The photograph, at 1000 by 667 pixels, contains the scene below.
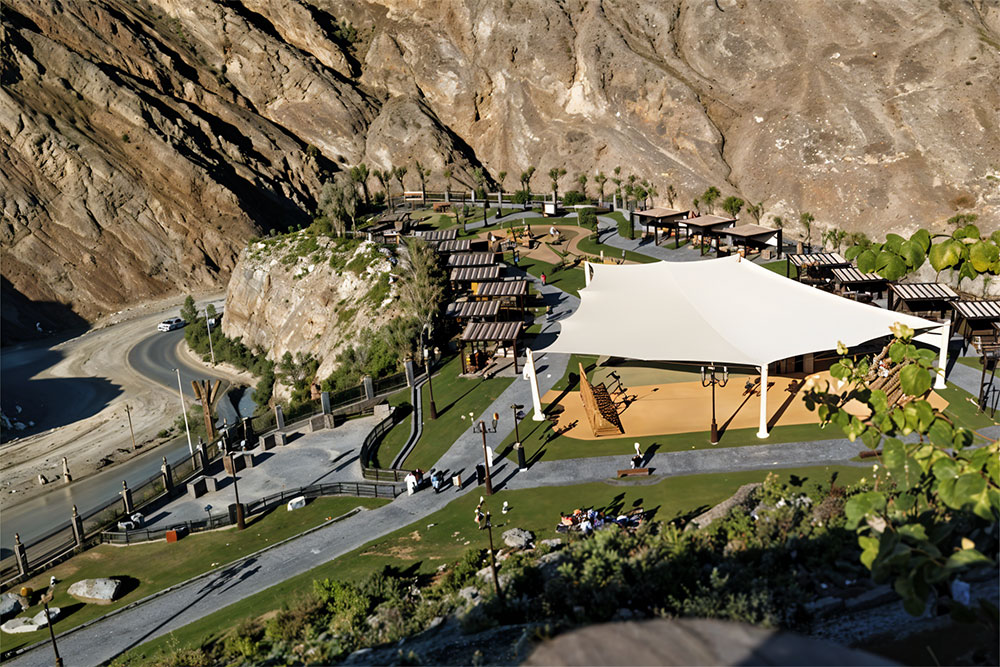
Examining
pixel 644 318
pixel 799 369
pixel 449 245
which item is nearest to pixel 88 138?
pixel 449 245

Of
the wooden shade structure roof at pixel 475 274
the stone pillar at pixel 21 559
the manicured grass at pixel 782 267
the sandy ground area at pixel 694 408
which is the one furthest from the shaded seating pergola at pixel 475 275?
the stone pillar at pixel 21 559

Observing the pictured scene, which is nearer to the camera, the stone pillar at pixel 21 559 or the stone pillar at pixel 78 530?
the stone pillar at pixel 21 559

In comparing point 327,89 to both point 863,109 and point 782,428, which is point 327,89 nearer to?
point 863,109

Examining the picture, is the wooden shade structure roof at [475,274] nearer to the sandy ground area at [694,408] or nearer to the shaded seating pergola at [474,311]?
the shaded seating pergola at [474,311]

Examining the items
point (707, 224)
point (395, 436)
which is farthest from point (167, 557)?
point (707, 224)

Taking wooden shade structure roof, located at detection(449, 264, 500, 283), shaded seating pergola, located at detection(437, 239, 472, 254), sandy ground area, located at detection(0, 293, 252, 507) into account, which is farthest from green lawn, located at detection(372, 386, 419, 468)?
sandy ground area, located at detection(0, 293, 252, 507)
